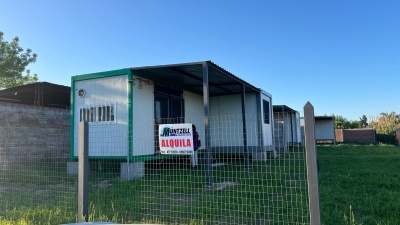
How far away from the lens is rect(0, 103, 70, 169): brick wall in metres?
10.8

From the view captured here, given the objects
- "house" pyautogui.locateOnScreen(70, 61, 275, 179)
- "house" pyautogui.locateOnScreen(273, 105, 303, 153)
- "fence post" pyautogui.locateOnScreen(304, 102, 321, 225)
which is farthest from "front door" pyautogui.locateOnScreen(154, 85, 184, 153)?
"fence post" pyautogui.locateOnScreen(304, 102, 321, 225)

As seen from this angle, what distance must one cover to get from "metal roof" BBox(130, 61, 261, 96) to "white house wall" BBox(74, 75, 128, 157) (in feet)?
2.69

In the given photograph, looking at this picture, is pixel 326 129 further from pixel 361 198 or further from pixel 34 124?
pixel 361 198

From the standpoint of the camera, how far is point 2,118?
423 inches

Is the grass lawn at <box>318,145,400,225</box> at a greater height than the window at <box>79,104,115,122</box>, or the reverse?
the window at <box>79,104,115,122</box>

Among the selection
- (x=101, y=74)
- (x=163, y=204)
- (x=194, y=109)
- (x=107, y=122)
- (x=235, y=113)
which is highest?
(x=101, y=74)

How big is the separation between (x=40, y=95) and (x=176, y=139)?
38.3 feet

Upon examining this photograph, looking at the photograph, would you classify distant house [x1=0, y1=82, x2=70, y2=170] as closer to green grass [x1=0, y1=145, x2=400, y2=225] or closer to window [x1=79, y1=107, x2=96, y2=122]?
window [x1=79, y1=107, x2=96, y2=122]

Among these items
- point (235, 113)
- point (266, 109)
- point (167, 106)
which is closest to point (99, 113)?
point (167, 106)

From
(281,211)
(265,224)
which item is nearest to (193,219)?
(265,224)

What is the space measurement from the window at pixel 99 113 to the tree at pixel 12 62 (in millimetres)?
13693

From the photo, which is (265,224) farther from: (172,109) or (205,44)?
(205,44)

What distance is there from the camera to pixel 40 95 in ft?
47.3

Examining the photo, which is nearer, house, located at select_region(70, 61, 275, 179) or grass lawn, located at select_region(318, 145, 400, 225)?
grass lawn, located at select_region(318, 145, 400, 225)
